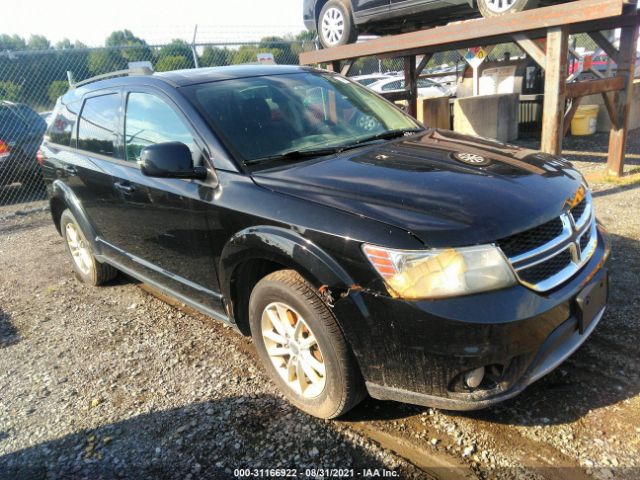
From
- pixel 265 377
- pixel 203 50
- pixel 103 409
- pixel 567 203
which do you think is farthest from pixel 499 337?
pixel 203 50

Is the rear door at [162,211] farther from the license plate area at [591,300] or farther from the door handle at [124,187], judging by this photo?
the license plate area at [591,300]

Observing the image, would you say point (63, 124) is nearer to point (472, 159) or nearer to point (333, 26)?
point (472, 159)

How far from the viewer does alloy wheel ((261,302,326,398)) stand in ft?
8.52

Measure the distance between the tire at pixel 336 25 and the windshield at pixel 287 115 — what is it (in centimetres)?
551

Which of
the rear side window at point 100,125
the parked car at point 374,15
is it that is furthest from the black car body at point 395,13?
the rear side window at point 100,125

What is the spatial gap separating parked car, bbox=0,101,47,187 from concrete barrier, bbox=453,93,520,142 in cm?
819

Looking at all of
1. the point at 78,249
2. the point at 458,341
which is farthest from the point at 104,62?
the point at 458,341

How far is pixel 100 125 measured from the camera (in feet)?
13.1

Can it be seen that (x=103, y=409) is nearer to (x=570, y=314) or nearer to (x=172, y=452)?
(x=172, y=452)

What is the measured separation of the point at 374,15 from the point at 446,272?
7124mm

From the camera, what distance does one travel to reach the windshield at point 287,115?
3014 millimetres

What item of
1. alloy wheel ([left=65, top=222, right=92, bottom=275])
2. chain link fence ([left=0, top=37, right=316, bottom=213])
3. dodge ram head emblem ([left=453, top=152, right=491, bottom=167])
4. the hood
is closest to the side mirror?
the hood

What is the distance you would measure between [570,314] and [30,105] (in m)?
11.0

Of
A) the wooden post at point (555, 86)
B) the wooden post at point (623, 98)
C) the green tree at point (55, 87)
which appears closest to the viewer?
the wooden post at point (555, 86)
